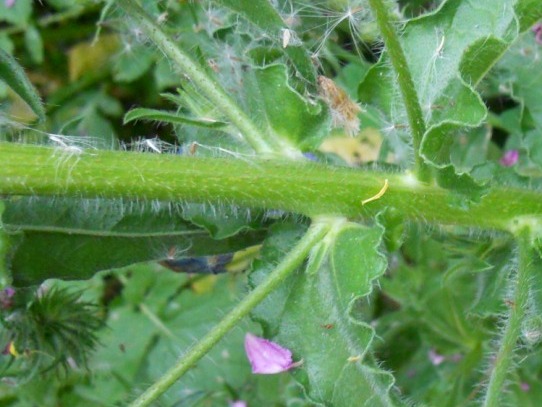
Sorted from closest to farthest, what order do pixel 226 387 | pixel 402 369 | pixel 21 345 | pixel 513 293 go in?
pixel 513 293
pixel 21 345
pixel 226 387
pixel 402 369

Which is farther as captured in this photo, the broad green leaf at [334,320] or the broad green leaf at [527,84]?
the broad green leaf at [527,84]

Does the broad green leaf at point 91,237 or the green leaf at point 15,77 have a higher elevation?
the green leaf at point 15,77

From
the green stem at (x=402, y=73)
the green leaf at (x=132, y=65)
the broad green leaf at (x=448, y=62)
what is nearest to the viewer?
the green stem at (x=402, y=73)

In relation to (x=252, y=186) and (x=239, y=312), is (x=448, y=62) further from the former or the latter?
(x=239, y=312)

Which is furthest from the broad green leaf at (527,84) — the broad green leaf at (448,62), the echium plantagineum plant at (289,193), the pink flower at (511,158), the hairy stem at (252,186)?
the broad green leaf at (448,62)

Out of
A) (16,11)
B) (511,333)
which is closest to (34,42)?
(16,11)

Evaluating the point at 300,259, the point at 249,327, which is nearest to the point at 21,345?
the point at 300,259

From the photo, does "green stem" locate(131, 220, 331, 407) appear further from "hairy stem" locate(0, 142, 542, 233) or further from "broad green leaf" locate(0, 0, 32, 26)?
"broad green leaf" locate(0, 0, 32, 26)

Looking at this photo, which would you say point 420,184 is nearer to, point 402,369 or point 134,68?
point 402,369

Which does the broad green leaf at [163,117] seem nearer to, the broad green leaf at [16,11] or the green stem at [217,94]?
the green stem at [217,94]
